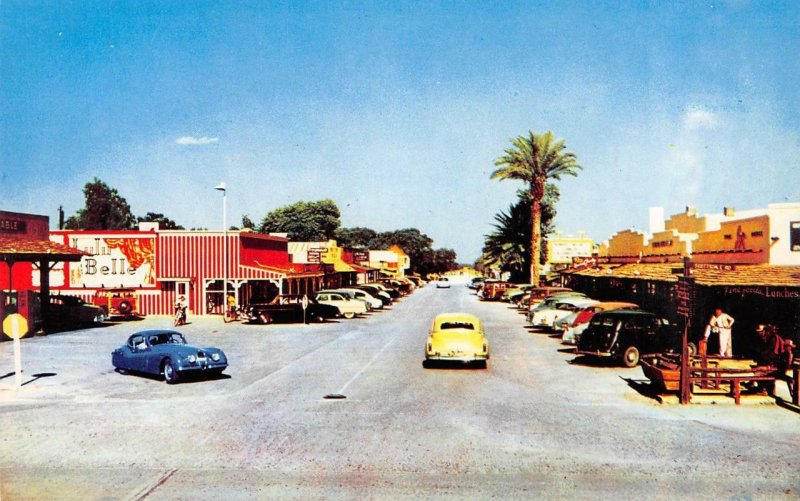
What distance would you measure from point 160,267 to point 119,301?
3371 mm

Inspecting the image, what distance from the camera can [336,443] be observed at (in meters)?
10.9

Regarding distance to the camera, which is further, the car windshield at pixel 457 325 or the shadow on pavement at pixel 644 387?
the car windshield at pixel 457 325

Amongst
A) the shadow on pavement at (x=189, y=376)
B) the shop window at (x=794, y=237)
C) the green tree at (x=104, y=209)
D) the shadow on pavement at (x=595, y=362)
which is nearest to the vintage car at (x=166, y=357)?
the shadow on pavement at (x=189, y=376)

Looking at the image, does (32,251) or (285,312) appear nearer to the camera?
(32,251)

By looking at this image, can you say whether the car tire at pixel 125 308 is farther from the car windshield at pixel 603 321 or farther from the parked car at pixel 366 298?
the car windshield at pixel 603 321

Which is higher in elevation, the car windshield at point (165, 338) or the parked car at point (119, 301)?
the car windshield at point (165, 338)

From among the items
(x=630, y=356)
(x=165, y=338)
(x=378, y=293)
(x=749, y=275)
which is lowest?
(x=378, y=293)

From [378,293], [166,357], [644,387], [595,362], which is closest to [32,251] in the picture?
[166,357]

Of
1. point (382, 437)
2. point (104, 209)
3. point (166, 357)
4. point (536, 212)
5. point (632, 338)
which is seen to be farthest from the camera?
point (104, 209)

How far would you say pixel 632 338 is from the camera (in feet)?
64.1

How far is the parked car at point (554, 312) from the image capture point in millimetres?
30298

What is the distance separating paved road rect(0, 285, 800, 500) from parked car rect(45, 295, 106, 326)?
1515 centimetres

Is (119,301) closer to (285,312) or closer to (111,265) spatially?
(111,265)

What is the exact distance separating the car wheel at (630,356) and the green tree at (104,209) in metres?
93.9
